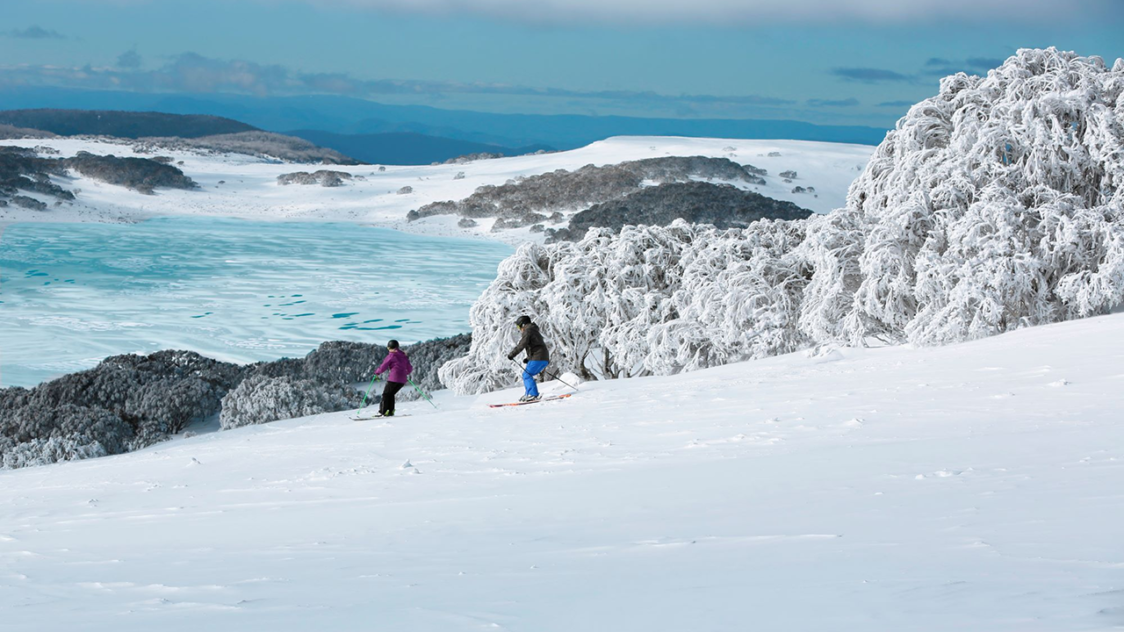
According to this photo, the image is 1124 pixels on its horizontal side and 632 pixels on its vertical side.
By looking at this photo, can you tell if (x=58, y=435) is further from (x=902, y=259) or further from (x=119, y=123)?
(x=119, y=123)

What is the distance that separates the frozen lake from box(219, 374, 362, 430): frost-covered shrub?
7595 millimetres

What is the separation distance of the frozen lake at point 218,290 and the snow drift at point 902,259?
9.85m

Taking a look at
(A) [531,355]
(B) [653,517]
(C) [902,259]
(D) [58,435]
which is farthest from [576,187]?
(B) [653,517]

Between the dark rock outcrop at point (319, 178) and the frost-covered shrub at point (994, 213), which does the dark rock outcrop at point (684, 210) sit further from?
the frost-covered shrub at point (994, 213)

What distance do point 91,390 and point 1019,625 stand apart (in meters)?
16.1

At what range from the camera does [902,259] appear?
559 inches

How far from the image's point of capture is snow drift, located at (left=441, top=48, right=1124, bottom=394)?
13.4 metres

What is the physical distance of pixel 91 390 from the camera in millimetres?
16062

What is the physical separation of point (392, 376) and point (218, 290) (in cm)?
1848

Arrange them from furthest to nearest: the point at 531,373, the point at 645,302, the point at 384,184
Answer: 1. the point at 384,184
2. the point at 645,302
3. the point at 531,373

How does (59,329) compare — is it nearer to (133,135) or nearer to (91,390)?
(91,390)

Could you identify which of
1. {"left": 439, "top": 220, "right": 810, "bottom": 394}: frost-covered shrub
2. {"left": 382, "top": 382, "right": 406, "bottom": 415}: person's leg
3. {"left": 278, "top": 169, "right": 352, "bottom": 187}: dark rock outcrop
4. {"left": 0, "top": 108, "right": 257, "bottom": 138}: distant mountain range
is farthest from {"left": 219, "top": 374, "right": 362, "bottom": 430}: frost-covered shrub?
{"left": 0, "top": 108, "right": 257, "bottom": 138}: distant mountain range

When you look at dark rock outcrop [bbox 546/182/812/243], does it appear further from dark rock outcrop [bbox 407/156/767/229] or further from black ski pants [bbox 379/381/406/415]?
black ski pants [bbox 379/381/406/415]

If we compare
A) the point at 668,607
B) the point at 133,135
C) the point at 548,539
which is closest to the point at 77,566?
the point at 548,539
